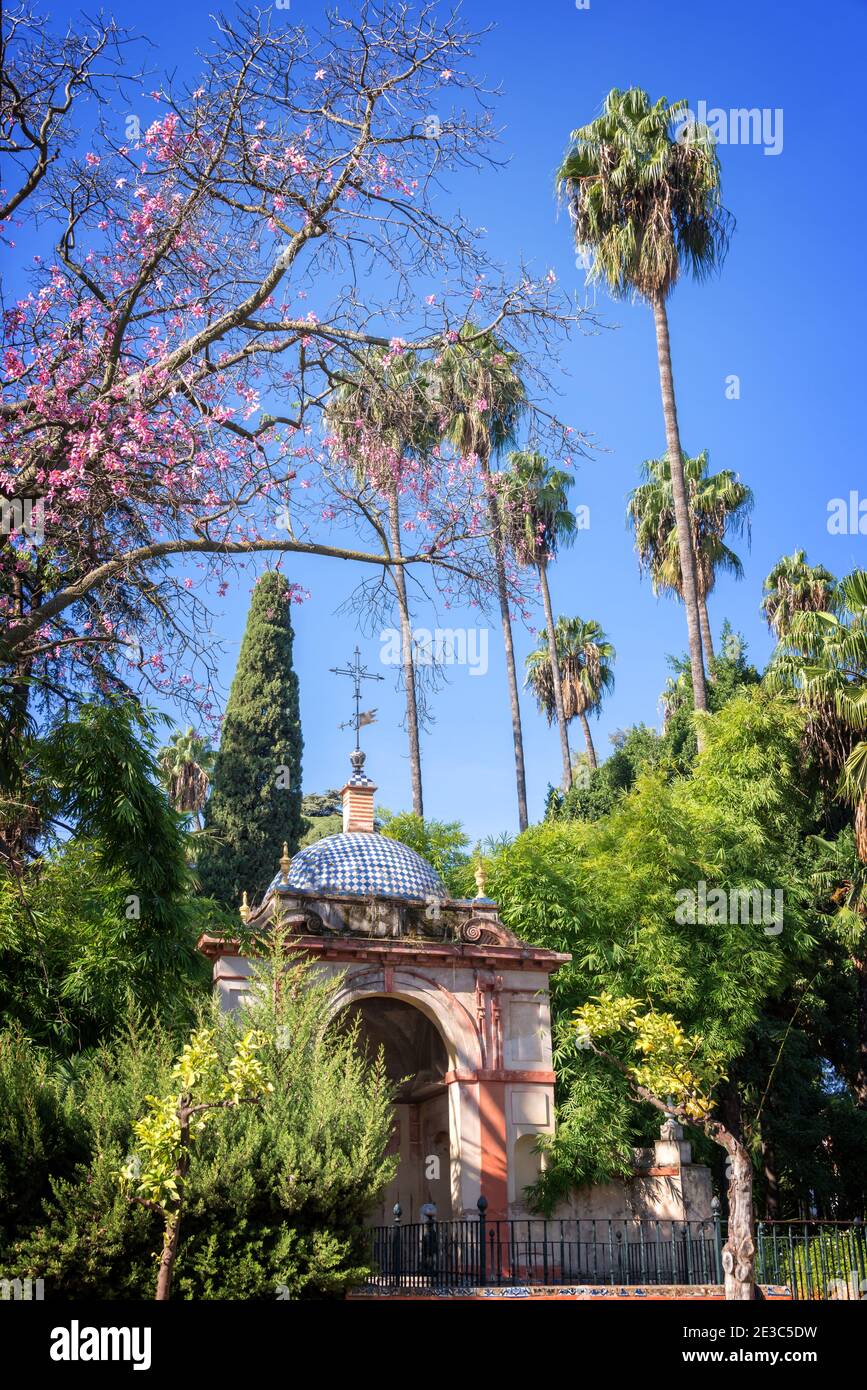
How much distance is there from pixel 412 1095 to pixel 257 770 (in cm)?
1615

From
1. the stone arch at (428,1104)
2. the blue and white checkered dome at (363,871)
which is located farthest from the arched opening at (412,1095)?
the blue and white checkered dome at (363,871)

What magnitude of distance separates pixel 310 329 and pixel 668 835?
1496cm

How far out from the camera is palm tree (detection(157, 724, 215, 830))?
147 feet

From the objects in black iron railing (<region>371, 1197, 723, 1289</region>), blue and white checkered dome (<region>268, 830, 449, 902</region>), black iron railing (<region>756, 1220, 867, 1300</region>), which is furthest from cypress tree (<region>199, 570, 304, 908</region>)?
black iron railing (<region>756, 1220, 867, 1300</region>)

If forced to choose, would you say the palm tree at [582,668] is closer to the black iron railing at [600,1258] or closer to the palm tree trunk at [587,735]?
the palm tree trunk at [587,735]

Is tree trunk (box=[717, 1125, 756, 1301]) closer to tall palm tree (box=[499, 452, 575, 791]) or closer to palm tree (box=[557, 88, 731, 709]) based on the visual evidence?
palm tree (box=[557, 88, 731, 709])

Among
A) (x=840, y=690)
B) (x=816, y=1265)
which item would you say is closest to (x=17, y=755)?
(x=816, y=1265)

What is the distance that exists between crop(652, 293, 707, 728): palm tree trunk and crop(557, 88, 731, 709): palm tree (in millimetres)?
23

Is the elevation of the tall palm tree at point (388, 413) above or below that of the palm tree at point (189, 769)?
below

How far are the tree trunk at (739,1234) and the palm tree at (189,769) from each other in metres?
31.2

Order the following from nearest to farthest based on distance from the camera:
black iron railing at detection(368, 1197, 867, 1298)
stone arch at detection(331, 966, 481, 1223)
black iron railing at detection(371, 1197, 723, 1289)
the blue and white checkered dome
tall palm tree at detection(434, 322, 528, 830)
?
tall palm tree at detection(434, 322, 528, 830), black iron railing at detection(368, 1197, 867, 1298), black iron railing at detection(371, 1197, 723, 1289), stone arch at detection(331, 966, 481, 1223), the blue and white checkered dome

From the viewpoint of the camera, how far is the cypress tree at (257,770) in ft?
122

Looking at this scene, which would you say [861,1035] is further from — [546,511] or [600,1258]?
[546,511]
